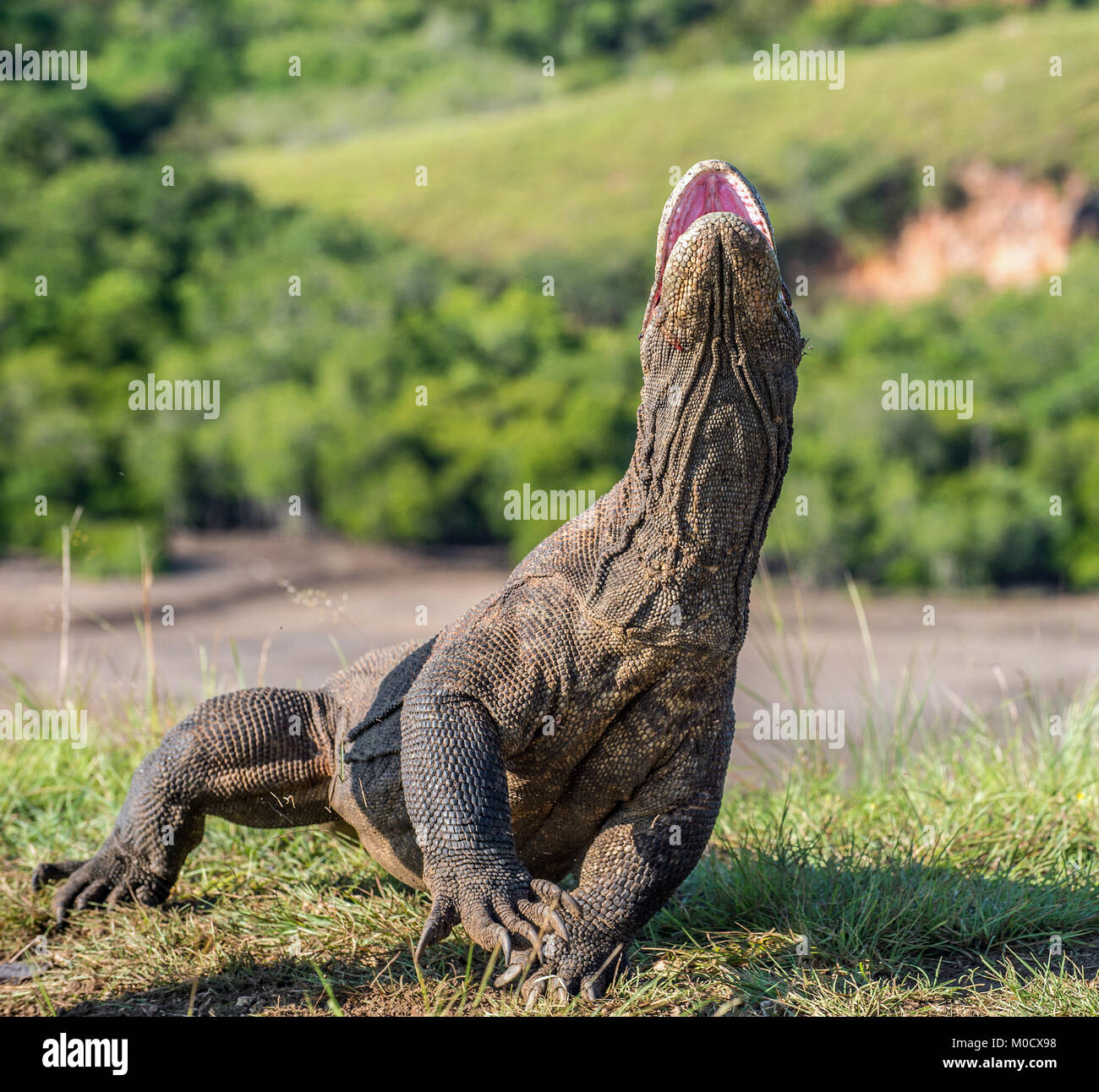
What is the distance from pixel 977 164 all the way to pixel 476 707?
27.4m

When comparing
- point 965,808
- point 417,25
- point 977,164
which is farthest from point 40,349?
point 965,808

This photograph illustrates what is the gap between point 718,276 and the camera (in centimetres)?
257

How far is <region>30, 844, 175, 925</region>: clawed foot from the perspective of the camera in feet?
13.1

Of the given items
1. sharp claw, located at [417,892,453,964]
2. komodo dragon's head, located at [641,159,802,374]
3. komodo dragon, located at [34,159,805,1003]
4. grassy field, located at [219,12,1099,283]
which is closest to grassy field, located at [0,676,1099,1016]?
sharp claw, located at [417,892,453,964]

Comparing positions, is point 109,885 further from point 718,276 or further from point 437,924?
point 718,276

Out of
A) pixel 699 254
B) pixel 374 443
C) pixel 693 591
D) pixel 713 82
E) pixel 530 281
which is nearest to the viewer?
pixel 699 254

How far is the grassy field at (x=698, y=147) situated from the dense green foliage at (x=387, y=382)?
0.79 meters

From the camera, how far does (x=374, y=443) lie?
22.2 metres

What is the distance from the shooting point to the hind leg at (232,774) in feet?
12.2

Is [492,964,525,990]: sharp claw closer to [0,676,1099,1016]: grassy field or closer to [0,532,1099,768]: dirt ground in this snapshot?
[0,676,1099,1016]: grassy field

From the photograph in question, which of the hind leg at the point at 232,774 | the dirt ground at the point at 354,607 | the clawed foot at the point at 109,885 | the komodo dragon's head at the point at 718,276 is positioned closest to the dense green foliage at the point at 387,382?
the dirt ground at the point at 354,607

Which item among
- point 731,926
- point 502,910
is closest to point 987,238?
point 731,926

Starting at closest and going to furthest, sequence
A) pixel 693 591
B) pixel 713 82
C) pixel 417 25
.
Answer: pixel 693 591 < pixel 713 82 < pixel 417 25

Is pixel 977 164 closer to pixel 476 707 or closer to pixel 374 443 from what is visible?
pixel 374 443
